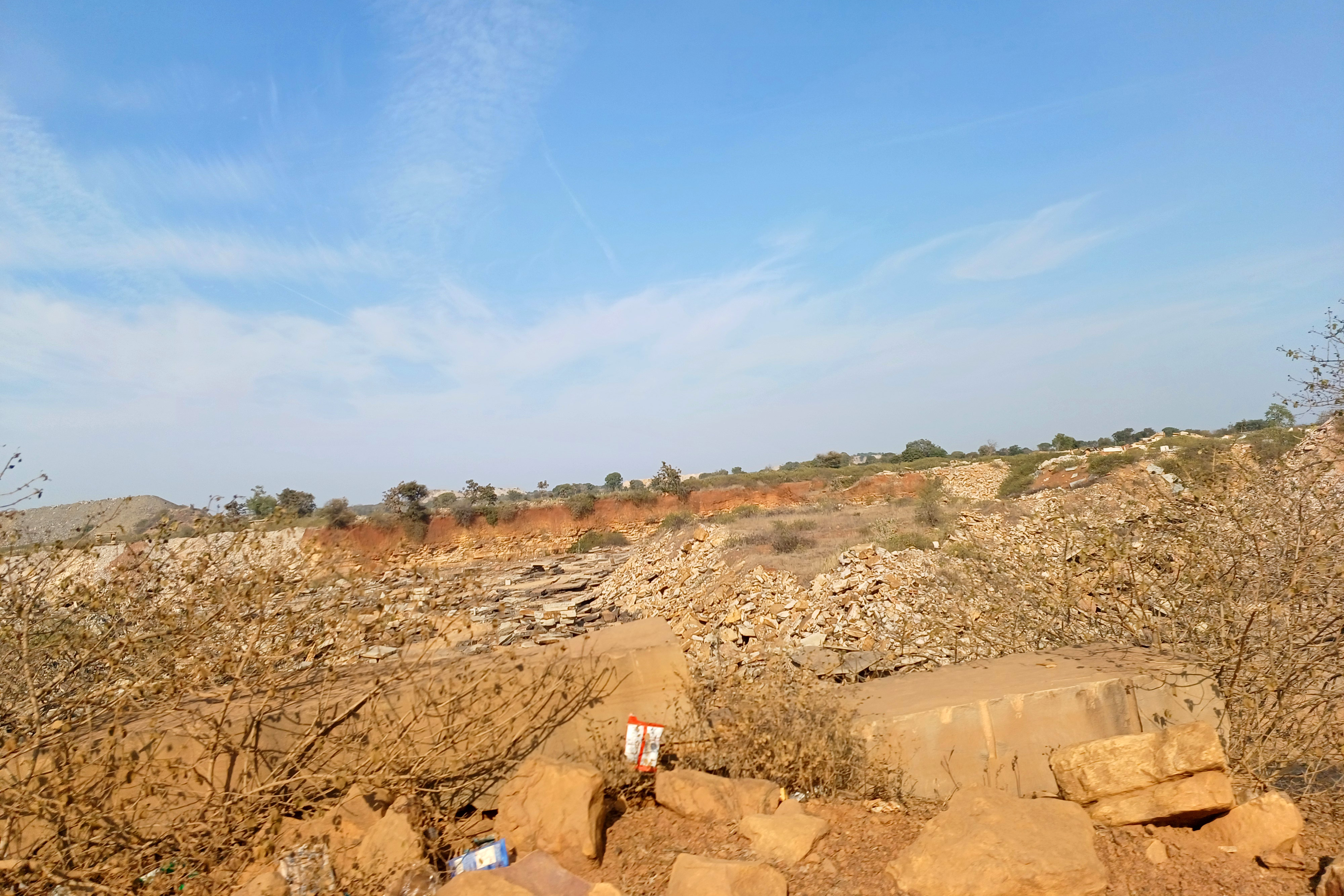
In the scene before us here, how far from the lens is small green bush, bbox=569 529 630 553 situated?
27688mm

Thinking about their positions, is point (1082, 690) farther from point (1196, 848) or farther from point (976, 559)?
point (976, 559)

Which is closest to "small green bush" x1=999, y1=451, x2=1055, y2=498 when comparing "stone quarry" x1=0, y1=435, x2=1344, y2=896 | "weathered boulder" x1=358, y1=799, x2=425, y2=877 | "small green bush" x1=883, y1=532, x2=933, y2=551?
"small green bush" x1=883, y1=532, x2=933, y2=551

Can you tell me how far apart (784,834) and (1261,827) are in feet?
7.34

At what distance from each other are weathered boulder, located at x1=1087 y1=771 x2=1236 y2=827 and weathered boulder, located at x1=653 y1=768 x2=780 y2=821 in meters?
1.66

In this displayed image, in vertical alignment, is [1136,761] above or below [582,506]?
below

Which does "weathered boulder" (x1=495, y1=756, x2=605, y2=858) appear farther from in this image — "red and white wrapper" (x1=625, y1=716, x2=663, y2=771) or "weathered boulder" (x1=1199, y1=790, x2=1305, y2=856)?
"weathered boulder" (x1=1199, y1=790, x2=1305, y2=856)

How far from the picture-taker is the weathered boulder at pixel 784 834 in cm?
340

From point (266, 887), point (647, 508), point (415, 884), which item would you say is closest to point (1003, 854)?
point (415, 884)

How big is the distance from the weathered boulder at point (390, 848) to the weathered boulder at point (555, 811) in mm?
432

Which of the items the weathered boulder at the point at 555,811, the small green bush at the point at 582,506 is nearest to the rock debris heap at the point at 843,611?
the weathered boulder at the point at 555,811

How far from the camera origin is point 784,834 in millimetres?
3461

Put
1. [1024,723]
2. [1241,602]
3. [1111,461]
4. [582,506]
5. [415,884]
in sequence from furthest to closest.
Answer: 1. [582,506]
2. [1111,461]
3. [1241,602]
4. [1024,723]
5. [415,884]

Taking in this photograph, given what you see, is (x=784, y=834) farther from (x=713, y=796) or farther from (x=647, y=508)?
(x=647, y=508)

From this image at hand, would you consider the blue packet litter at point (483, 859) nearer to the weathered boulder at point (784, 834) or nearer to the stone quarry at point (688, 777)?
the stone quarry at point (688, 777)
